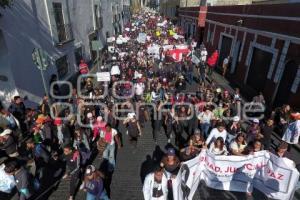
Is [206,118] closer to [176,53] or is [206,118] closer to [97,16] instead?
[176,53]

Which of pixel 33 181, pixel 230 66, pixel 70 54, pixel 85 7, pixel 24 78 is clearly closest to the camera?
pixel 33 181

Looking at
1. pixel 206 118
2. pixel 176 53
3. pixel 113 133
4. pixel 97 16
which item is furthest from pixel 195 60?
pixel 97 16

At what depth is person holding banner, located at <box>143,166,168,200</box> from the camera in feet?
17.9

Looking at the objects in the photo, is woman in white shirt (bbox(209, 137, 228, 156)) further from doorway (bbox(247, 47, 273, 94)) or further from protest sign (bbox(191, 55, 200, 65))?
protest sign (bbox(191, 55, 200, 65))

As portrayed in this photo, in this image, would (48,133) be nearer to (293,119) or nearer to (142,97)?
(142,97)

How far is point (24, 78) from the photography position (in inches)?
428

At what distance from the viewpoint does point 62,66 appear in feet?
52.0

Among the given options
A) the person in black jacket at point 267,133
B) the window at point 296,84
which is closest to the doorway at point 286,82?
the window at point 296,84

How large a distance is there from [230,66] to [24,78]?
50.9 ft

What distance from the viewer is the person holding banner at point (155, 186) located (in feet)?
17.9

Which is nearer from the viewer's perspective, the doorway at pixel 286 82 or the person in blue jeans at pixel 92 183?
the person in blue jeans at pixel 92 183

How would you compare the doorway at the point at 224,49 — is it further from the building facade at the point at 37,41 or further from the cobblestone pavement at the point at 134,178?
the building facade at the point at 37,41

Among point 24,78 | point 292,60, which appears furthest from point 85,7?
point 292,60

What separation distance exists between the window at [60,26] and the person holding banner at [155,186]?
40.5 feet
